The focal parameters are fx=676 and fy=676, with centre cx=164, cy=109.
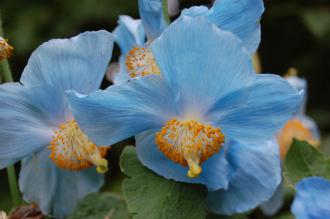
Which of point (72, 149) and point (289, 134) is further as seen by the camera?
point (289, 134)

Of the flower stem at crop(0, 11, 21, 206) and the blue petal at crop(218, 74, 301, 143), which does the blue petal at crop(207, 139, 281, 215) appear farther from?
the flower stem at crop(0, 11, 21, 206)

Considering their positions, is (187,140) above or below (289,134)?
above

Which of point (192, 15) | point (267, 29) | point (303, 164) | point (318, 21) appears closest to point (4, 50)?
point (192, 15)

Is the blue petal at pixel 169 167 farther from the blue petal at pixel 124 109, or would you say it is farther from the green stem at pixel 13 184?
the green stem at pixel 13 184

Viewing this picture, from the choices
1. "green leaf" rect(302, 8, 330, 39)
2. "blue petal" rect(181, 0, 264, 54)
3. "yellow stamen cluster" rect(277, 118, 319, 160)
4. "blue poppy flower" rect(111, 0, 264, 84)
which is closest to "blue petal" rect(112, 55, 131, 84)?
"blue poppy flower" rect(111, 0, 264, 84)

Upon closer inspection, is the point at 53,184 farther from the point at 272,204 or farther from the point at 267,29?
the point at 267,29

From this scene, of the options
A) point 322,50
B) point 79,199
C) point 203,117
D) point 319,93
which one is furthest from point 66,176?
point 319,93

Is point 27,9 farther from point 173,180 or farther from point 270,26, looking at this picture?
point 173,180
